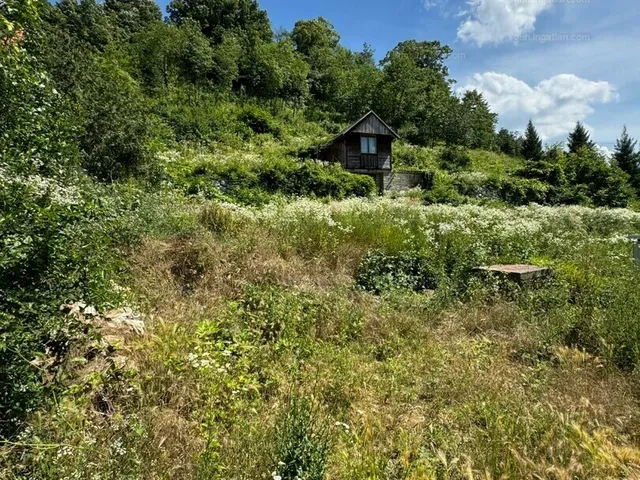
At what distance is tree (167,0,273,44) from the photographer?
148 ft

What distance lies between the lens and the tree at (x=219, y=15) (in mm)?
44969

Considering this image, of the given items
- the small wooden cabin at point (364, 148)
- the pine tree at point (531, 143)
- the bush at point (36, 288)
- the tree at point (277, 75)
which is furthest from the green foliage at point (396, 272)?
the pine tree at point (531, 143)

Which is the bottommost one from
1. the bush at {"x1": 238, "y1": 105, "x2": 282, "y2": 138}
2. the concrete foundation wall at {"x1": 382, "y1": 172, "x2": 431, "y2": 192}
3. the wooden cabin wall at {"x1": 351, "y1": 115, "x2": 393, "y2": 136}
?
the concrete foundation wall at {"x1": 382, "y1": 172, "x2": 431, "y2": 192}

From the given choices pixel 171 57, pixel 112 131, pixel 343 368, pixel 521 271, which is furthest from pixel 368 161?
pixel 343 368

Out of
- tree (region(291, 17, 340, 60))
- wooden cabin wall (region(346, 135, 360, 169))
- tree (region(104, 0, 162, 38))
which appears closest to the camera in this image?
wooden cabin wall (region(346, 135, 360, 169))

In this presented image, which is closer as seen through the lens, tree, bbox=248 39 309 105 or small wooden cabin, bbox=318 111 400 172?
small wooden cabin, bbox=318 111 400 172

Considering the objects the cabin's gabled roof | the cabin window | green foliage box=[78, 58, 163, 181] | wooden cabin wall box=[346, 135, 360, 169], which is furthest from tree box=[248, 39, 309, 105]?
green foliage box=[78, 58, 163, 181]

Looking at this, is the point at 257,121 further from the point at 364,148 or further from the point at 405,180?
the point at 405,180

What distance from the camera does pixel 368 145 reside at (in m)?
24.5

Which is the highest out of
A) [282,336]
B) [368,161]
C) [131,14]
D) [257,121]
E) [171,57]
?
[131,14]

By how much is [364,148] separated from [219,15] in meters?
34.8

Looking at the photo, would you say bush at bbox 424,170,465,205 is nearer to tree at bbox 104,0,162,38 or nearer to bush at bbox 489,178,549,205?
bush at bbox 489,178,549,205

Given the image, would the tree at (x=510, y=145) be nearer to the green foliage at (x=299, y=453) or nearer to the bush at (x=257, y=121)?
the bush at (x=257, y=121)

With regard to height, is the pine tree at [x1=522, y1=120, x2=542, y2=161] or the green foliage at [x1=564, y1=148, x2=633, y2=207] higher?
the pine tree at [x1=522, y1=120, x2=542, y2=161]
